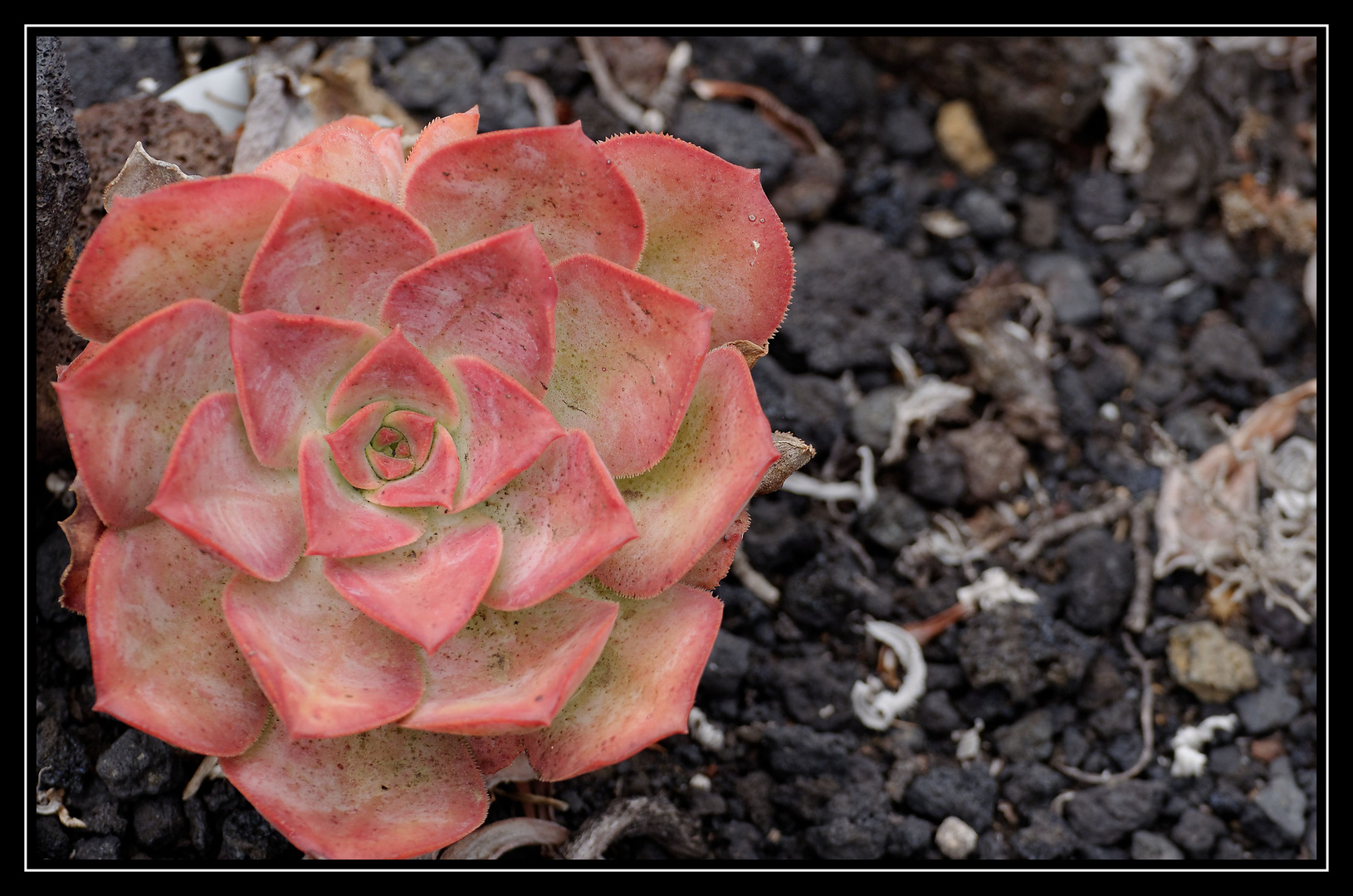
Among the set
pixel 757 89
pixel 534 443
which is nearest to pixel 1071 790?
pixel 534 443

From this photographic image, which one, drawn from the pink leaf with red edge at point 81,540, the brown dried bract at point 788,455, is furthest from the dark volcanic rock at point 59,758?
the brown dried bract at point 788,455

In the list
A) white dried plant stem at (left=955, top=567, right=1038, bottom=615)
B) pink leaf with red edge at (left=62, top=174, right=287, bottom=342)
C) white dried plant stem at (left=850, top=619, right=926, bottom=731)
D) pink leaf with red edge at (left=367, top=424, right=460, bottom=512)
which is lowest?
white dried plant stem at (left=850, top=619, right=926, bottom=731)

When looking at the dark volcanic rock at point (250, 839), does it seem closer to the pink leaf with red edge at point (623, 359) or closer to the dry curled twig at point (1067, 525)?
the pink leaf with red edge at point (623, 359)

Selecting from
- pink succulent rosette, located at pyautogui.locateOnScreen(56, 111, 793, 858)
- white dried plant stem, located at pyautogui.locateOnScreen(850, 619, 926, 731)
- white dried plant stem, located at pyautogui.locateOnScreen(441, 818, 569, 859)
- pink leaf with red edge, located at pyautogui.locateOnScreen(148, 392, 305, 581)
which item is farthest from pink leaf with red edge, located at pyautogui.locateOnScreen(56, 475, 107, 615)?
white dried plant stem, located at pyautogui.locateOnScreen(850, 619, 926, 731)

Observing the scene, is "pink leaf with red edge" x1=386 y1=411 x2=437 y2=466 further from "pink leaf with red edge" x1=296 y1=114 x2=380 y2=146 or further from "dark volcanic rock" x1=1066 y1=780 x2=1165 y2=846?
"dark volcanic rock" x1=1066 y1=780 x2=1165 y2=846

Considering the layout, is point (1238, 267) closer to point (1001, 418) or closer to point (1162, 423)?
point (1162, 423)

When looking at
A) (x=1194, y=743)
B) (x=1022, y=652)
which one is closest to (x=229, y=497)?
(x=1022, y=652)
